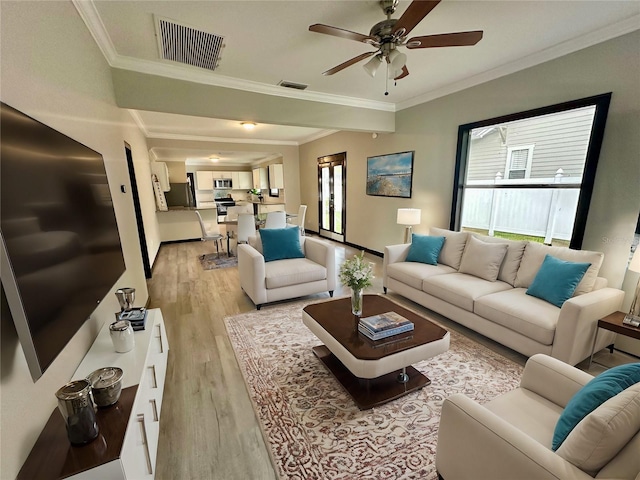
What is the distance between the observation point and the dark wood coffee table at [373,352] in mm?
1775

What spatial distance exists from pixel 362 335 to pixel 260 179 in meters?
8.69

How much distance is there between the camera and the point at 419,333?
200cm

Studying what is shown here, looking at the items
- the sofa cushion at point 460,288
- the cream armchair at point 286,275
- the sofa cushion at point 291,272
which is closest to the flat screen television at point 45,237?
the cream armchair at point 286,275

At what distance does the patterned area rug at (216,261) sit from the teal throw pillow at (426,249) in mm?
3296

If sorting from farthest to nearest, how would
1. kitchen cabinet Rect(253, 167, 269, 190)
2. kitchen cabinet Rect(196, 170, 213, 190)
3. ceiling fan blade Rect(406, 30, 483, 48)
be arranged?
1. kitchen cabinet Rect(196, 170, 213, 190)
2. kitchen cabinet Rect(253, 167, 269, 190)
3. ceiling fan blade Rect(406, 30, 483, 48)

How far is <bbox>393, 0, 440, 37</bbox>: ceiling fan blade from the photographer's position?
5.20ft

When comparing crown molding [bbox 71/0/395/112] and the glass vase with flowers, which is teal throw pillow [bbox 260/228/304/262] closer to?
the glass vase with flowers

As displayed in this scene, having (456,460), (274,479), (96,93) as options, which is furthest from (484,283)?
(96,93)

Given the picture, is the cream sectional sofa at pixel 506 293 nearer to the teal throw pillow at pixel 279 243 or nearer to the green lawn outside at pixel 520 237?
the green lawn outside at pixel 520 237

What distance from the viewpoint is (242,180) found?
36.7 ft

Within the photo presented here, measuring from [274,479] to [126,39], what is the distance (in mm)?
3597

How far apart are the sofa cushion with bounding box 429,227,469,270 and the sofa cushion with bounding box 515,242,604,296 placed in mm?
656

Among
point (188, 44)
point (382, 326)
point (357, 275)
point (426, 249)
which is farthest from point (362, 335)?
point (188, 44)

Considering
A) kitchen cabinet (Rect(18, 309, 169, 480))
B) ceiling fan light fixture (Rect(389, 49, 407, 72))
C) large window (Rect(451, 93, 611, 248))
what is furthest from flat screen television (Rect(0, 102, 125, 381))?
large window (Rect(451, 93, 611, 248))
